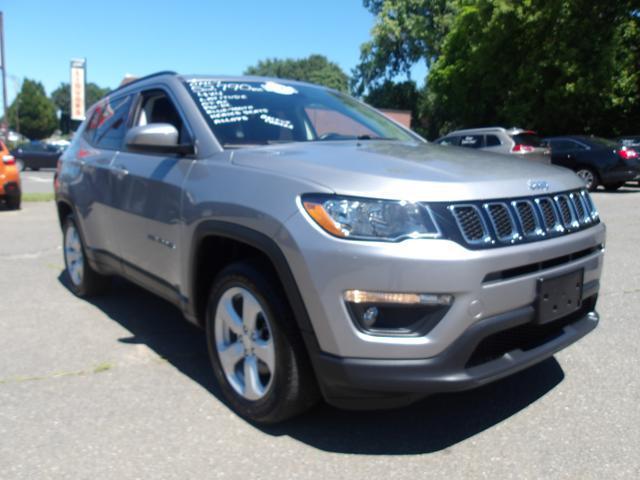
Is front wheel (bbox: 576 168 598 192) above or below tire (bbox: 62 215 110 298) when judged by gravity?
above

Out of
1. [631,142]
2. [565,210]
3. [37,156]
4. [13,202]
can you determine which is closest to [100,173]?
[565,210]

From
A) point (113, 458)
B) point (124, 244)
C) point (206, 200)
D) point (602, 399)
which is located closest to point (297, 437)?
point (113, 458)

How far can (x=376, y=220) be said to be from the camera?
7.74 ft

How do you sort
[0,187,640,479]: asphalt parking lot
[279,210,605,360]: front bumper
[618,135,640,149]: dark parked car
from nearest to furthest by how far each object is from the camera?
1. [279,210,605,360]: front bumper
2. [0,187,640,479]: asphalt parking lot
3. [618,135,640,149]: dark parked car

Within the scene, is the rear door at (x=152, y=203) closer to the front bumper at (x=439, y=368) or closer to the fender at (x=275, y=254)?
the fender at (x=275, y=254)

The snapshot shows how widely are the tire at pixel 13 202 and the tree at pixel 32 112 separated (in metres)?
88.4

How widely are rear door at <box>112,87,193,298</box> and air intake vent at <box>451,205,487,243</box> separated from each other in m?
1.50

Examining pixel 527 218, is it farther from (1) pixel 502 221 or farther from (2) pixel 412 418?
(2) pixel 412 418

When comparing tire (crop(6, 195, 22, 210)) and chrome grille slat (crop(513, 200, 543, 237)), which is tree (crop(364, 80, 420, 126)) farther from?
chrome grille slat (crop(513, 200, 543, 237))

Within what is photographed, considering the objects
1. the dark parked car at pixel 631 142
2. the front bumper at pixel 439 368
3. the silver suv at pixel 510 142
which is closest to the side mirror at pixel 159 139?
the front bumper at pixel 439 368

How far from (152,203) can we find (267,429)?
1.46 metres

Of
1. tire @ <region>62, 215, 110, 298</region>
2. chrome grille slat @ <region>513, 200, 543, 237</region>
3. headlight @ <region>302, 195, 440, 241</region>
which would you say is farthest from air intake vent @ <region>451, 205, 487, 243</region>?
tire @ <region>62, 215, 110, 298</region>

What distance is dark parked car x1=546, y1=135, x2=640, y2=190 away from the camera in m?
14.2

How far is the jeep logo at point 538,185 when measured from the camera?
2686 mm
